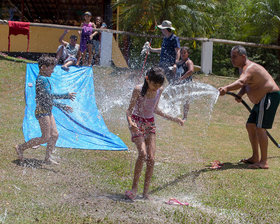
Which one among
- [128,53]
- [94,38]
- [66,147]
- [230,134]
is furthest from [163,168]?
[128,53]

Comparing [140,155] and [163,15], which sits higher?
[163,15]

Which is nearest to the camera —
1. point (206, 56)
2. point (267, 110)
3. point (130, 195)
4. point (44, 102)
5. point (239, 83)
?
point (130, 195)

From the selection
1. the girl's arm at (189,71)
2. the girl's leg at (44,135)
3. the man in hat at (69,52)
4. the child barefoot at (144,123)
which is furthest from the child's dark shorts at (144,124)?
the man in hat at (69,52)

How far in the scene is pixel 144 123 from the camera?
16.7 feet

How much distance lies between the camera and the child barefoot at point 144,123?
16.2 ft

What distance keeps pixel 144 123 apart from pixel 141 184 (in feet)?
3.42

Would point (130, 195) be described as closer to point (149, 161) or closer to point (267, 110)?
point (149, 161)

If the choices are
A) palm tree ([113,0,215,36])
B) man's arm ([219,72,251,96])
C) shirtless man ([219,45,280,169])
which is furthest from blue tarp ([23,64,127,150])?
palm tree ([113,0,215,36])

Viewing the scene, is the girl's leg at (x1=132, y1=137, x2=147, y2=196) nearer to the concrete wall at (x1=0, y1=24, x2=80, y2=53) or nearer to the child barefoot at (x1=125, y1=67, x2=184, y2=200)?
the child barefoot at (x1=125, y1=67, x2=184, y2=200)

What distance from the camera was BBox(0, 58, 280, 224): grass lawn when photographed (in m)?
4.45

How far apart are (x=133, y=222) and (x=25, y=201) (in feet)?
3.89

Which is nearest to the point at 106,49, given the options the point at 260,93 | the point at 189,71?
the point at 189,71

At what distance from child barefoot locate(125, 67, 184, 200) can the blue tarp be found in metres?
2.36

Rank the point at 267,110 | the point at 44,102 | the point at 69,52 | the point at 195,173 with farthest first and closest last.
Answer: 1. the point at 69,52
2. the point at 267,110
3. the point at 195,173
4. the point at 44,102
